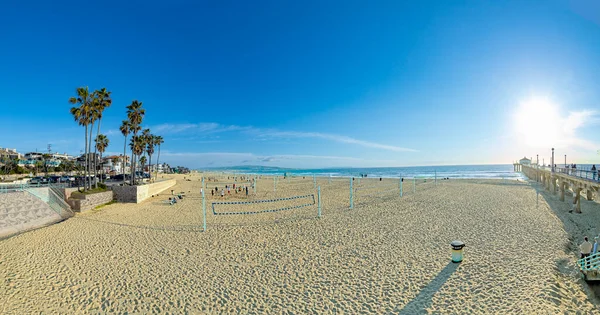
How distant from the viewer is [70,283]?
7164mm

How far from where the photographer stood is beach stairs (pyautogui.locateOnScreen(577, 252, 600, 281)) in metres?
6.46

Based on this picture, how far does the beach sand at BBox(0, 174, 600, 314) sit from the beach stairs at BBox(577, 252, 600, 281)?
0.24 m

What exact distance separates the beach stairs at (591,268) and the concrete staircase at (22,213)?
19408mm

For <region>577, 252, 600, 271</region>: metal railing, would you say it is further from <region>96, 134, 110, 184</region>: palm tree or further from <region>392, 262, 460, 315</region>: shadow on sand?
<region>96, 134, 110, 184</region>: palm tree

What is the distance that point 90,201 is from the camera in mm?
18094

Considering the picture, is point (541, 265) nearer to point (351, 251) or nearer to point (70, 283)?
point (351, 251)

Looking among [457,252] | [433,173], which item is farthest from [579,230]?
[433,173]

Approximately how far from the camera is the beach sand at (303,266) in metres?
5.87

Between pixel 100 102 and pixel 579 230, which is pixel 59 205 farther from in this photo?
pixel 579 230

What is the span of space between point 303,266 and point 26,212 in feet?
47.8

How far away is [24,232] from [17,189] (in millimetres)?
4513

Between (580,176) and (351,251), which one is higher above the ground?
(580,176)

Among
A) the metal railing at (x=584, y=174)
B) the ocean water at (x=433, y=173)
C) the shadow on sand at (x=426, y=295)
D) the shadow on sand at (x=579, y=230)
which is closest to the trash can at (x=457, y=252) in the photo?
the shadow on sand at (x=426, y=295)

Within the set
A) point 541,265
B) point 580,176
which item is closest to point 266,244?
point 541,265
